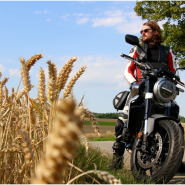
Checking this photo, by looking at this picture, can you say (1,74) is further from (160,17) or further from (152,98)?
(160,17)

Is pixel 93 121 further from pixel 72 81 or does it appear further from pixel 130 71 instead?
pixel 130 71

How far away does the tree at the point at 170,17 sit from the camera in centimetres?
1471

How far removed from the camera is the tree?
14714 millimetres

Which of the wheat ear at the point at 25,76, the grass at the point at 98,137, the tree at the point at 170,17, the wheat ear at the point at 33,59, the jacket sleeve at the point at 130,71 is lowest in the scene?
the grass at the point at 98,137

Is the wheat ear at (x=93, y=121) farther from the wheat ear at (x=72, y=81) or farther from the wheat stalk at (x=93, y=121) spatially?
the wheat ear at (x=72, y=81)

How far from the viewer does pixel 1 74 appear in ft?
9.63

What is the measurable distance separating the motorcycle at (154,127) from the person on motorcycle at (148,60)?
235 mm

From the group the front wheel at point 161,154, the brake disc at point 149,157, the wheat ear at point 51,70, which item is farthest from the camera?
the brake disc at point 149,157

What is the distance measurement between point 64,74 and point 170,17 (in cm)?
1594

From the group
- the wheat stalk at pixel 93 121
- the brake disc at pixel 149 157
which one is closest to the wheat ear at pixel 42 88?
the wheat stalk at pixel 93 121

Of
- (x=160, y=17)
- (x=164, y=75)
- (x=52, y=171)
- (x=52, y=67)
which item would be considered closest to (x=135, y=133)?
(x=164, y=75)

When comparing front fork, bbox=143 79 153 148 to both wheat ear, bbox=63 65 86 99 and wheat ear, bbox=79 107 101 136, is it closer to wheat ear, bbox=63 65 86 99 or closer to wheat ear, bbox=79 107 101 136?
wheat ear, bbox=79 107 101 136

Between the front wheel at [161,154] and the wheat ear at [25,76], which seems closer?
the wheat ear at [25,76]

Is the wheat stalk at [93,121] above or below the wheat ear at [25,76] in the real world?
below
